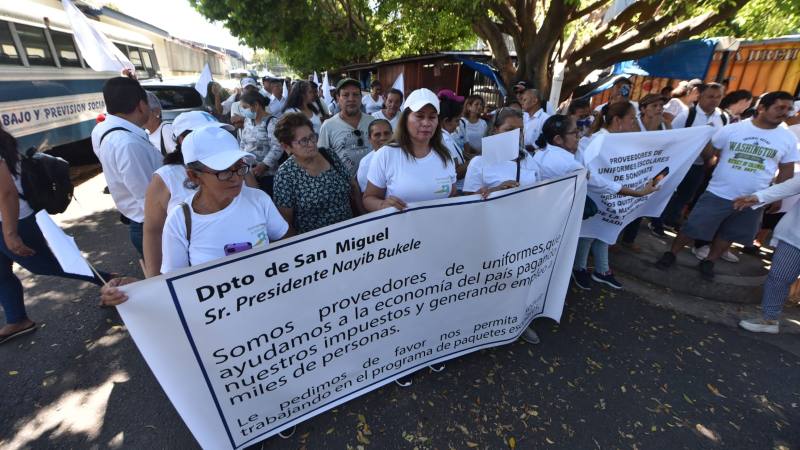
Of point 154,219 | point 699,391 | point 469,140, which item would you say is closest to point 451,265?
point 154,219

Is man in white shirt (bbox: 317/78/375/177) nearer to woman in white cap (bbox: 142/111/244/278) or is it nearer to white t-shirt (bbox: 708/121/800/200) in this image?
woman in white cap (bbox: 142/111/244/278)

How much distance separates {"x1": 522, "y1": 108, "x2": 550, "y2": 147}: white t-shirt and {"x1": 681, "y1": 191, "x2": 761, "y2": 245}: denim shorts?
2.12 meters

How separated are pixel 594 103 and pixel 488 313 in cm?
1111

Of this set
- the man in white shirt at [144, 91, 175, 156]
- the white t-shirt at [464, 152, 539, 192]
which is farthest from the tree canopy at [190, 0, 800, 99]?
the man in white shirt at [144, 91, 175, 156]

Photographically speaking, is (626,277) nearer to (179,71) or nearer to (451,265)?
(451,265)

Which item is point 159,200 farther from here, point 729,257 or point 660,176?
point 729,257

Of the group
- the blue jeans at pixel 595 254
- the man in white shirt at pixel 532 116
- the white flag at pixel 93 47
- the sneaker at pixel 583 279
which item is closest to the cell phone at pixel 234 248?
the blue jeans at pixel 595 254

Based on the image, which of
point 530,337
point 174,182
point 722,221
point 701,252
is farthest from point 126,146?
point 701,252

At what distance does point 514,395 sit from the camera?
267 cm

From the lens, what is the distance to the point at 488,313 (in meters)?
2.79

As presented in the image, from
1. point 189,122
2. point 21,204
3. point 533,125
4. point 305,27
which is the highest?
point 305,27

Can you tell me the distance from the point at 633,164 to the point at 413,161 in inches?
92.0

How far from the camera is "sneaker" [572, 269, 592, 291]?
404cm

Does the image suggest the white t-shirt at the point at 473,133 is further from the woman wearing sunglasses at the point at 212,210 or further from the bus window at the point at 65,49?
the bus window at the point at 65,49
